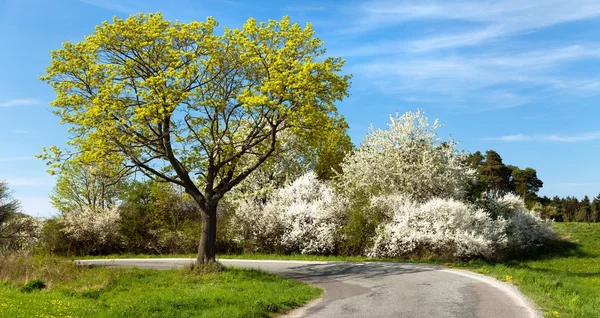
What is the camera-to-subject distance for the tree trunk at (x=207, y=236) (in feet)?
76.4

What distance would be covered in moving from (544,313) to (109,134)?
18561 millimetres

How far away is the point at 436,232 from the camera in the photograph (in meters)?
29.4

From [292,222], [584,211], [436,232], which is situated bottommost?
[436,232]

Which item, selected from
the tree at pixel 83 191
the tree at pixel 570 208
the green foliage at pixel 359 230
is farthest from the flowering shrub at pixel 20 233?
the tree at pixel 570 208

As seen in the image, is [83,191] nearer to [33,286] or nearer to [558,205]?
[33,286]

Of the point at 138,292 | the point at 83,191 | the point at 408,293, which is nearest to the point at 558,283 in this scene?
the point at 408,293

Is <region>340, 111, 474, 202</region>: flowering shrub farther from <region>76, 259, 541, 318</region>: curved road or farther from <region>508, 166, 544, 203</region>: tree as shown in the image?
<region>508, 166, 544, 203</region>: tree

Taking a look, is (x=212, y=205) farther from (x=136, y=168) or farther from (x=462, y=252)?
(x=462, y=252)

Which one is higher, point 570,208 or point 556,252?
point 570,208

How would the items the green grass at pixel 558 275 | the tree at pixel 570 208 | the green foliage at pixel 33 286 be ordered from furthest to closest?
the tree at pixel 570 208
the green foliage at pixel 33 286
the green grass at pixel 558 275

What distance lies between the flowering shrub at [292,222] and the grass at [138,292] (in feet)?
40.6

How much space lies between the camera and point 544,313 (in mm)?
13531

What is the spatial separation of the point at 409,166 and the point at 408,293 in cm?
1928

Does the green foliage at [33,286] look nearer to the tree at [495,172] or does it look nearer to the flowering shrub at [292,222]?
the flowering shrub at [292,222]
